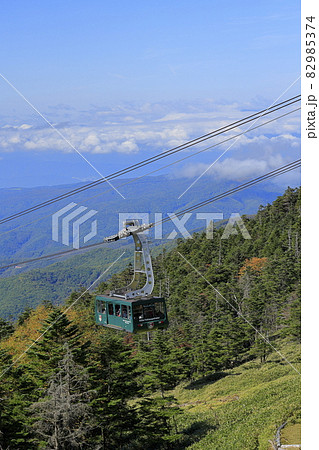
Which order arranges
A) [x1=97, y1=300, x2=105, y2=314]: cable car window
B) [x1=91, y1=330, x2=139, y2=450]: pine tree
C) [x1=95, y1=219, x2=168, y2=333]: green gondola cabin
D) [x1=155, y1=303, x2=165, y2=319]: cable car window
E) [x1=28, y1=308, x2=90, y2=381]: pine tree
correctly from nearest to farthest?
[x1=95, y1=219, x2=168, y2=333]: green gondola cabin < [x1=155, y1=303, x2=165, y2=319]: cable car window < [x1=97, y1=300, x2=105, y2=314]: cable car window < [x1=91, y1=330, x2=139, y2=450]: pine tree < [x1=28, y1=308, x2=90, y2=381]: pine tree

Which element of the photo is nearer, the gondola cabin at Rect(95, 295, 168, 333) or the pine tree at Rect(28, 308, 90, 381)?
the gondola cabin at Rect(95, 295, 168, 333)

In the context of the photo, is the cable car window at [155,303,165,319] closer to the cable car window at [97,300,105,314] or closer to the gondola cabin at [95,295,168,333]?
the gondola cabin at [95,295,168,333]

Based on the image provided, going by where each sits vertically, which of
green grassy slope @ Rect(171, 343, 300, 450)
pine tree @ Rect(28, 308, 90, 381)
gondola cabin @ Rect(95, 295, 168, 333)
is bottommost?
green grassy slope @ Rect(171, 343, 300, 450)

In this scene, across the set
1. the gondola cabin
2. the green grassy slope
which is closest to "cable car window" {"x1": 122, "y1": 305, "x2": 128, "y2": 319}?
the gondola cabin

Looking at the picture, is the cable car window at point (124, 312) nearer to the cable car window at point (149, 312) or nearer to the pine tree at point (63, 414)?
the cable car window at point (149, 312)

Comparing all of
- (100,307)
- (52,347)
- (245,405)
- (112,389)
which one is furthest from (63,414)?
(245,405)
